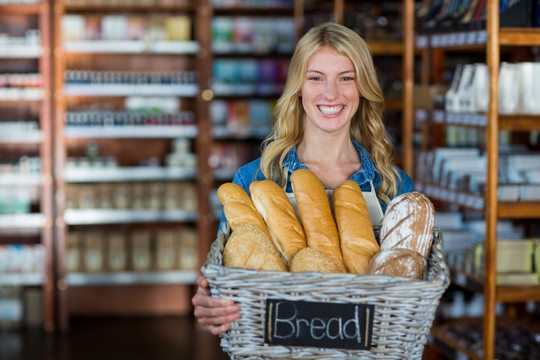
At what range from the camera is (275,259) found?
5.02 feet

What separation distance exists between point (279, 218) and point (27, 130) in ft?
12.7

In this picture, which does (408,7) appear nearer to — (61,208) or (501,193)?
(501,193)

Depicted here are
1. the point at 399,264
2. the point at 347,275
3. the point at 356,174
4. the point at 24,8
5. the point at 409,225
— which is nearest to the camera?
the point at 347,275

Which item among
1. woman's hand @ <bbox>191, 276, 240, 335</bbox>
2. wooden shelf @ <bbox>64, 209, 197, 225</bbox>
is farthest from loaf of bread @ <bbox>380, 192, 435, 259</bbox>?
wooden shelf @ <bbox>64, 209, 197, 225</bbox>

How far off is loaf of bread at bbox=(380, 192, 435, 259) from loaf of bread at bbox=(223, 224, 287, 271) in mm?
238

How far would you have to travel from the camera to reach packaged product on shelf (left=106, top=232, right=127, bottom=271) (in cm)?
541

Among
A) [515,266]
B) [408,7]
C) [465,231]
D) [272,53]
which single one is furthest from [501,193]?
[272,53]

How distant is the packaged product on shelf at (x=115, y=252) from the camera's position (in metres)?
5.41

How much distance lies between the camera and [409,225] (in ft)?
5.20

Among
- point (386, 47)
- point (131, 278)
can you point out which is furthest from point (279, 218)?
point (131, 278)

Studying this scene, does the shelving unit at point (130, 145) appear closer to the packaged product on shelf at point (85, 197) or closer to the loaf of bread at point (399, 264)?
the packaged product on shelf at point (85, 197)

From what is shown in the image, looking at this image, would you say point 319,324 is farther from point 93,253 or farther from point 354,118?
point 93,253

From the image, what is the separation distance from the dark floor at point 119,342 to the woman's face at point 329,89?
295cm

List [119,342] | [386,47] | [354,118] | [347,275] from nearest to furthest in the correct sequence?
1. [347,275]
2. [354,118]
3. [386,47]
4. [119,342]
